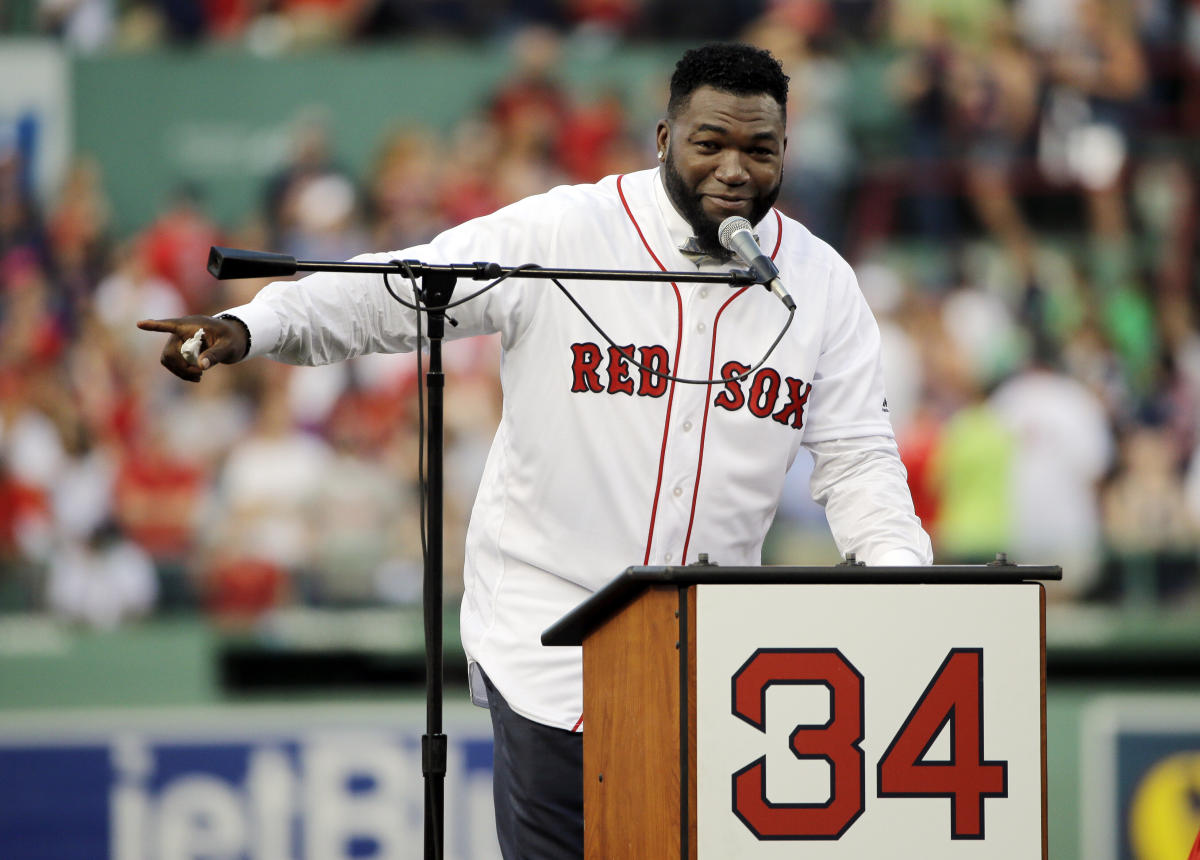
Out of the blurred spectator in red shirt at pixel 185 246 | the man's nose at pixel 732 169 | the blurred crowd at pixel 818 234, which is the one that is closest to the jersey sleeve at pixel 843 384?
the man's nose at pixel 732 169

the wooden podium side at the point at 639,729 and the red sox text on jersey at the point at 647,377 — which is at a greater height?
the red sox text on jersey at the point at 647,377

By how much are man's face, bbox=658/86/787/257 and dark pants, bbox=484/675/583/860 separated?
1.04 metres

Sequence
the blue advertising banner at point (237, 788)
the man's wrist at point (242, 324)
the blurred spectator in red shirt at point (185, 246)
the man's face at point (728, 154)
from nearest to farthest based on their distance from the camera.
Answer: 1. the man's wrist at point (242, 324)
2. the man's face at point (728, 154)
3. the blue advertising banner at point (237, 788)
4. the blurred spectator in red shirt at point (185, 246)

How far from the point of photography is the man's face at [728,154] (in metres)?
3.43

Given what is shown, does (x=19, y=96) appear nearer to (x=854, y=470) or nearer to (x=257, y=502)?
(x=257, y=502)

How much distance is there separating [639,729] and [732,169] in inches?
45.4

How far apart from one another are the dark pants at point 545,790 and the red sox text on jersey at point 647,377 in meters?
0.66

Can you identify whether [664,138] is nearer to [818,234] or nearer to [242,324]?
[242,324]

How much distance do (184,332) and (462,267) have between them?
50 centimetres

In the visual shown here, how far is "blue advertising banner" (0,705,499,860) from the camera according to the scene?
22.5 ft

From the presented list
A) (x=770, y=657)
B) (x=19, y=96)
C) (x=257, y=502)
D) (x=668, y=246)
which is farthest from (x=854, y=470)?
(x=19, y=96)

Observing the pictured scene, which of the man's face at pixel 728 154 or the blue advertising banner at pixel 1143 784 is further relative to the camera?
the blue advertising banner at pixel 1143 784

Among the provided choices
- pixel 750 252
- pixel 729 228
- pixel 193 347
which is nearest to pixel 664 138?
pixel 729 228

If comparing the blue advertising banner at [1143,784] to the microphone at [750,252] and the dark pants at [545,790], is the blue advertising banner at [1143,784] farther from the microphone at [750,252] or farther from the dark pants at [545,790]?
the microphone at [750,252]
